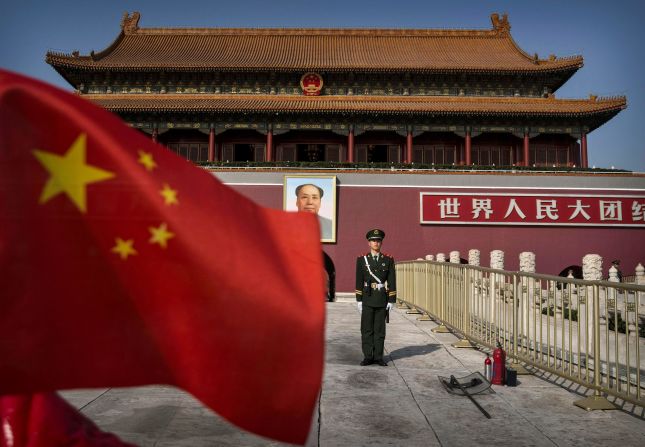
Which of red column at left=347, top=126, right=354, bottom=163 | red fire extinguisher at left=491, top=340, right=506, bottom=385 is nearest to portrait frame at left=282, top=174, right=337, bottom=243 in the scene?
red column at left=347, top=126, right=354, bottom=163

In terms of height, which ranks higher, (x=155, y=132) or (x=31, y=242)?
(x=155, y=132)

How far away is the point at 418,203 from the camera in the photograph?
16.9 m

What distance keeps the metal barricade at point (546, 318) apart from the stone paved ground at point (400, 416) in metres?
0.23

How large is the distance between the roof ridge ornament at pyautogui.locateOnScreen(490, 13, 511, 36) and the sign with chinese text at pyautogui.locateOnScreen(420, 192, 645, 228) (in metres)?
11.1

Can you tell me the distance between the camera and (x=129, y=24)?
2450cm

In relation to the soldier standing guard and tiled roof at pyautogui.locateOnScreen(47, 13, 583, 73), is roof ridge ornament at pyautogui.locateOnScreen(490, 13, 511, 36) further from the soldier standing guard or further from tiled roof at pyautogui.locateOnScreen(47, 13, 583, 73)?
the soldier standing guard

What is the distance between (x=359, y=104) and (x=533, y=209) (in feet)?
25.3

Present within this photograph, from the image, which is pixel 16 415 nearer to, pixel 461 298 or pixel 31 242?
pixel 31 242

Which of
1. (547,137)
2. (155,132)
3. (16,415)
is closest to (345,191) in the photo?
(155,132)

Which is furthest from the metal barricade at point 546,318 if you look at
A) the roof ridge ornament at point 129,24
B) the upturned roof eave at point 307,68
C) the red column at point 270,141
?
the roof ridge ornament at point 129,24

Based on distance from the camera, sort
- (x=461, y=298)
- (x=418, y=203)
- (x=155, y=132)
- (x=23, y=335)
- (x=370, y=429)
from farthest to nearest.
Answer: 1. (x=155, y=132)
2. (x=418, y=203)
3. (x=461, y=298)
4. (x=370, y=429)
5. (x=23, y=335)

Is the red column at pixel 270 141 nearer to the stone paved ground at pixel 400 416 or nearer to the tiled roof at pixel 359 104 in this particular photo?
the tiled roof at pixel 359 104

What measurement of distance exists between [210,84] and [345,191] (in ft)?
28.0

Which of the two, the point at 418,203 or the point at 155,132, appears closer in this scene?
the point at 418,203
